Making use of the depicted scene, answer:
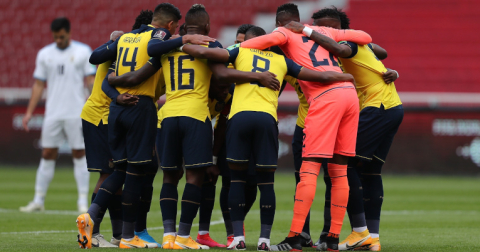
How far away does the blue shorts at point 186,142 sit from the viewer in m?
5.54

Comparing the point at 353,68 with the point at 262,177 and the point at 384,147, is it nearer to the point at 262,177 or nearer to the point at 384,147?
the point at 384,147

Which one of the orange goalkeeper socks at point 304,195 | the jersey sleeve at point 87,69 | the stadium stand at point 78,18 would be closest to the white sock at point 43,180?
the jersey sleeve at point 87,69

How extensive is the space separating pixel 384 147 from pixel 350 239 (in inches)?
37.8

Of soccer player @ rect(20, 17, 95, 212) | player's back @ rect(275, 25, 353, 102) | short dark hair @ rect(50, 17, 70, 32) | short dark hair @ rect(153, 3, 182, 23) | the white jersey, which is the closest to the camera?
player's back @ rect(275, 25, 353, 102)

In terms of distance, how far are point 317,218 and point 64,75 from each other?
4299 mm

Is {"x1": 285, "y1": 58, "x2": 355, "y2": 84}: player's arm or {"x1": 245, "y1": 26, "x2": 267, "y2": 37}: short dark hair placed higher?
{"x1": 245, "y1": 26, "x2": 267, "y2": 37}: short dark hair

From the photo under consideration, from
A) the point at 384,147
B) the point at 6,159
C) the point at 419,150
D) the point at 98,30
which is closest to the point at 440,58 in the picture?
the point at 419,150

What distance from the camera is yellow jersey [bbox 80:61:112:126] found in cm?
642

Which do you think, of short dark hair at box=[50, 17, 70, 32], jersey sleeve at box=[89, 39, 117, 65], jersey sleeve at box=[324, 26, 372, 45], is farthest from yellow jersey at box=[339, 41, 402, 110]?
short dark hair at box=[50, 17, 70, 32]

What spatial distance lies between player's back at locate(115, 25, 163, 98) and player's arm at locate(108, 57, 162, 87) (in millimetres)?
98

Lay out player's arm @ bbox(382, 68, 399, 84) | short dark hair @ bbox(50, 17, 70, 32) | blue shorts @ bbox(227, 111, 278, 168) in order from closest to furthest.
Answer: blue shorts @ bbox(227, 111, 278, 168) → player's arm @ bbox(382, 68, 399, 84) → short dark hair @ bbox(50, 17, 70, 32)

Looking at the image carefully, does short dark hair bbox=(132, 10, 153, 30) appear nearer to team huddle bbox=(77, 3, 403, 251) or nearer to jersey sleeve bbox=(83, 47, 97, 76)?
team huddle bbox=(77, 3, 403, 251)

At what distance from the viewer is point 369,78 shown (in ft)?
20.2

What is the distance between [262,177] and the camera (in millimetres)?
5504
